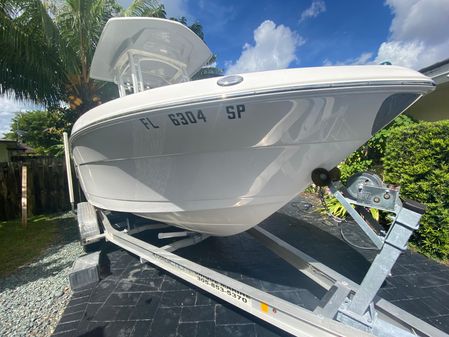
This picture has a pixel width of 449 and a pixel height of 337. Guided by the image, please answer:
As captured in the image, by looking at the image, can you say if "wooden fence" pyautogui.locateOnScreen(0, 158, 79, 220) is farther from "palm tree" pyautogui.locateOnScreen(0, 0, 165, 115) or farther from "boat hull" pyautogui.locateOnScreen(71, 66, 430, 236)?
"boat hull" pyautogui.locateOnScreen(71, 66, 430, 236)

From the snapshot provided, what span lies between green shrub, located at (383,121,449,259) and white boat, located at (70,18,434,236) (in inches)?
79.3

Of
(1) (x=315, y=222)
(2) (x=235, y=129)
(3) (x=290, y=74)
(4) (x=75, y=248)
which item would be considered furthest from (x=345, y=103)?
(4) (x=75, y=248)

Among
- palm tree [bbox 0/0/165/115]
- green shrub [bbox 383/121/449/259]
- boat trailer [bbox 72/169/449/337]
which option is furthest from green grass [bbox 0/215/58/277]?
green shrub [bbox 383/121/449/259]

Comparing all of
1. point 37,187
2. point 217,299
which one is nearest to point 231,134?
point 217,299

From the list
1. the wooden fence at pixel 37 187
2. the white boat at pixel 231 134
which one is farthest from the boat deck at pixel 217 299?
the wooden fence at pixel 37 187

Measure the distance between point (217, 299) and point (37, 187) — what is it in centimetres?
658

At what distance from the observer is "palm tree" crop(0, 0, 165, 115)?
5.89 metres

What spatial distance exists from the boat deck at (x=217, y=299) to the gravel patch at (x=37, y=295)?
0.19 m

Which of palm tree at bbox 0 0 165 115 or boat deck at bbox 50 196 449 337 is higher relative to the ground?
palm tree at bbox 0 0 165 115

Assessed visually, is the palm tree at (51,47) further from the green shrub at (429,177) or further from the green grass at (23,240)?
the green shrub at (429,177)

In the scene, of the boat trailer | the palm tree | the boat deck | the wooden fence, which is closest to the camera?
the boat trailer

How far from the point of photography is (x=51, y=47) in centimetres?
657

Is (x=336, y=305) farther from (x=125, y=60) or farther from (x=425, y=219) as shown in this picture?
(x=125, y=60)

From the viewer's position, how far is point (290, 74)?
1665mm
